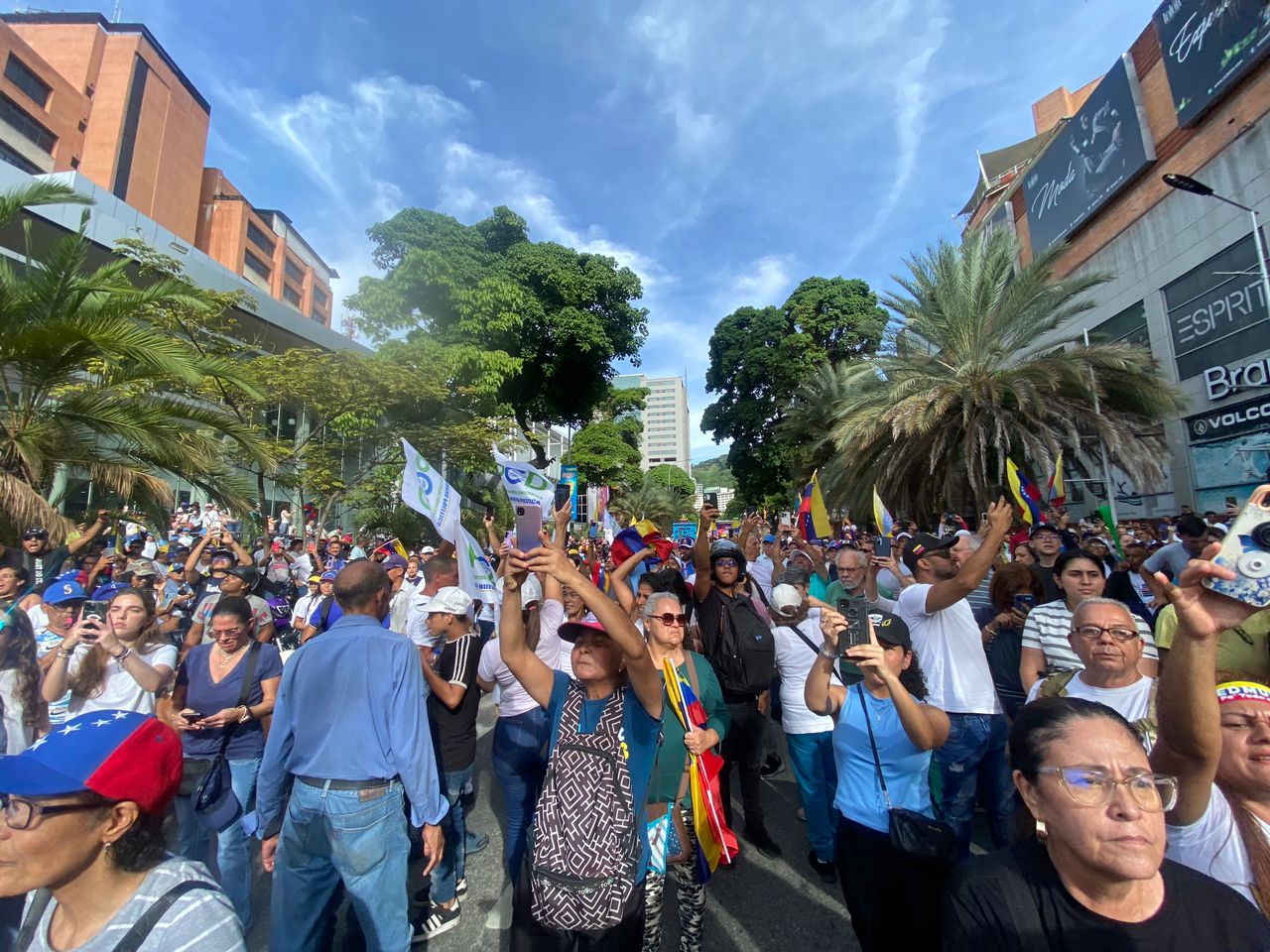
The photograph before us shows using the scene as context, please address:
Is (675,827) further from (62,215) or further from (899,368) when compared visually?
(62,215)

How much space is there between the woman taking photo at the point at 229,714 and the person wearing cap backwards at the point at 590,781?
1.78 metres

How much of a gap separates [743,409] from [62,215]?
26.3 m

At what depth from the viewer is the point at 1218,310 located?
16344mm

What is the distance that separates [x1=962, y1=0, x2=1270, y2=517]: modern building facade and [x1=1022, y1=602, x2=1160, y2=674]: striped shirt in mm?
15769

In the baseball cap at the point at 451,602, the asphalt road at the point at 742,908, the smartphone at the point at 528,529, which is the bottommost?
the asphalt road at the point at 742,908

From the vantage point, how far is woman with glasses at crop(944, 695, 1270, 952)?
135 centimetres

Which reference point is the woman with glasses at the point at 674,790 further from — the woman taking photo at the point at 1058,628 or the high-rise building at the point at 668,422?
the high-rise building at the point at 668,422

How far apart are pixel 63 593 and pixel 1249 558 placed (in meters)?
5.77

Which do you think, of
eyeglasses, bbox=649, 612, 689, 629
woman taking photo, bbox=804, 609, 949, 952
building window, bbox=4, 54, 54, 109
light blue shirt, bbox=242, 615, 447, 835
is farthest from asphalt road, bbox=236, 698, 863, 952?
building window, bbox=4, 54, 54, 109

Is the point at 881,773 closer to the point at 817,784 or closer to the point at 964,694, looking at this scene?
the point at 964,694

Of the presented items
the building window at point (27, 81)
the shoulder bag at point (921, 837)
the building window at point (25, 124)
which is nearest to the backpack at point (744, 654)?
the shoulder bag at point (921, 837)

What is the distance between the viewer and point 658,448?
16375 centimetres

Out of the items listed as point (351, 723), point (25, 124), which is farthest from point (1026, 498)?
point (25, 124)

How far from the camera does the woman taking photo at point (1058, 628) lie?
3.19 metres
